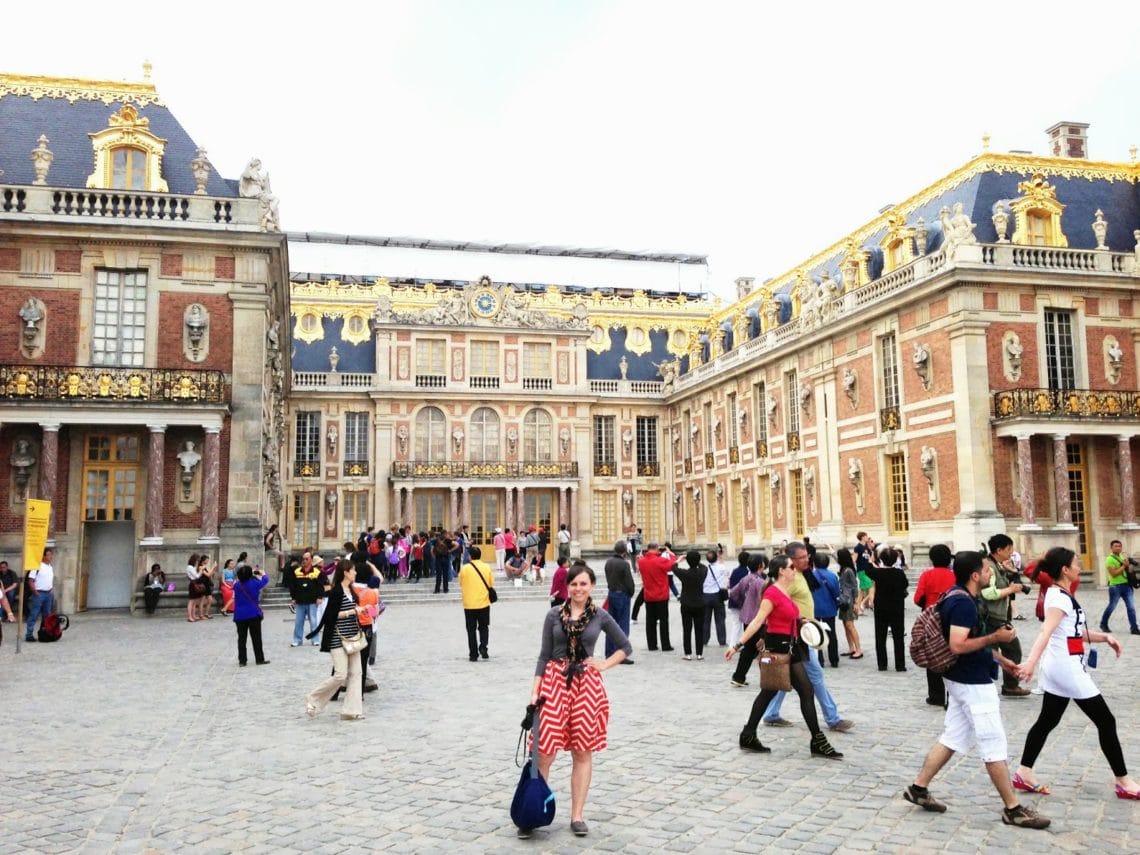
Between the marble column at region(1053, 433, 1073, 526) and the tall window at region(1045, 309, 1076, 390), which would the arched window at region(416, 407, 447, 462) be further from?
the marble column at region(1053, 433, 1073, 526)

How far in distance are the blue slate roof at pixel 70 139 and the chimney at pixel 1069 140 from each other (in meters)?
24.1

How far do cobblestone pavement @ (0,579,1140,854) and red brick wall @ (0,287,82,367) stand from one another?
10251 millimetres

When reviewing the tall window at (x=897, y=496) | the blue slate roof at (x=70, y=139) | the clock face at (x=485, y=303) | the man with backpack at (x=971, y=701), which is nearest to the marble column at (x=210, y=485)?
the blue slate roof at (x=70, y=139)

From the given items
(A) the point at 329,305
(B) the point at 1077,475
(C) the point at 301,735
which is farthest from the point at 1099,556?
(A) the point at 329,305

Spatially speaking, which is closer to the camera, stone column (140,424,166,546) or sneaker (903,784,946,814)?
sneaker (903,784,946,814)

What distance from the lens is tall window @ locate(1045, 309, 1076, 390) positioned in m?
25.2

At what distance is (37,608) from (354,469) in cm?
2469

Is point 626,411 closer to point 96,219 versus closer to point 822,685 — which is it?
point 96,219

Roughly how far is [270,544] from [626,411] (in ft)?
76.4

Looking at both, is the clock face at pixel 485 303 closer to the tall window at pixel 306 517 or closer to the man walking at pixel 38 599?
the tall window at pixel 306 517

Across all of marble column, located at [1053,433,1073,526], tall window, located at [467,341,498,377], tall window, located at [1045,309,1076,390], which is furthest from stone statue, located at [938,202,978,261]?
tall window, located at [467,341,498,377]

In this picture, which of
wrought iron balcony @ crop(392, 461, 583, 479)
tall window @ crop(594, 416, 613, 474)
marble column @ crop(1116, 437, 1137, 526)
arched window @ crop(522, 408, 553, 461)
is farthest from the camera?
tall window @ crop(594, 416, 613, 474)

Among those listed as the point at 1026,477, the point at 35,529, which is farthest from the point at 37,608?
the point at 1026,477

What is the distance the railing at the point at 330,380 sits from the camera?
4034cm
